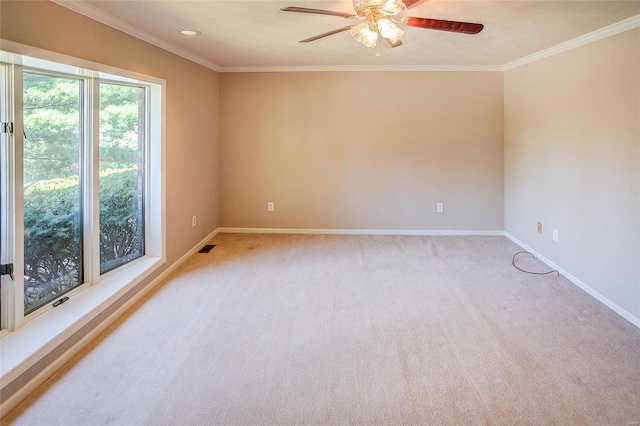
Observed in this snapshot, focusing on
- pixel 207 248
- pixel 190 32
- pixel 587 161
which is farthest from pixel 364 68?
pixel 207 248

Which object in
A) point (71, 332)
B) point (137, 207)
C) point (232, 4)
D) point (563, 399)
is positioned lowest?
point (563, 399)

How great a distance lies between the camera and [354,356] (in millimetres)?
2285

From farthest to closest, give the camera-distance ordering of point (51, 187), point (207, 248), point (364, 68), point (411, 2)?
1. point (364, 68)
2. point (207, 248)
3. point (51, 187)
4. point (411, 2)

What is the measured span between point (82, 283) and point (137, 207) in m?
0.89

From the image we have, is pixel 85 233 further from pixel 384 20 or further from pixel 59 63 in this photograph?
pixel 384 20

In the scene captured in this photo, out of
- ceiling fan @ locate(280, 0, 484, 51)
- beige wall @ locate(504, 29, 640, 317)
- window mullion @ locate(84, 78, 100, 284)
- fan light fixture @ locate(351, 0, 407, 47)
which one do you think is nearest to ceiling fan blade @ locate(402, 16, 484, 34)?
ceiling fan @ locate(280, 0, 484, 51)

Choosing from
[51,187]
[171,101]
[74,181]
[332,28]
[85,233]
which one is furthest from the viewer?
[171,101]

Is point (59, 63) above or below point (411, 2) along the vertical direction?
below

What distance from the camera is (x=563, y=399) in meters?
1.88

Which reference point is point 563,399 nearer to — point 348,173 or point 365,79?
point 348,173

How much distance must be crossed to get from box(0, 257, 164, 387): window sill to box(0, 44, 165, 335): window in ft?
0.15

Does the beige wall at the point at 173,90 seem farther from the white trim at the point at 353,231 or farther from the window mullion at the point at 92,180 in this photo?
the white trim at the point at 353,231

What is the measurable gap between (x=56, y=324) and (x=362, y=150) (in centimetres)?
393

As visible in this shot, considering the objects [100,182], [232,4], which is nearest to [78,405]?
[100,182]
